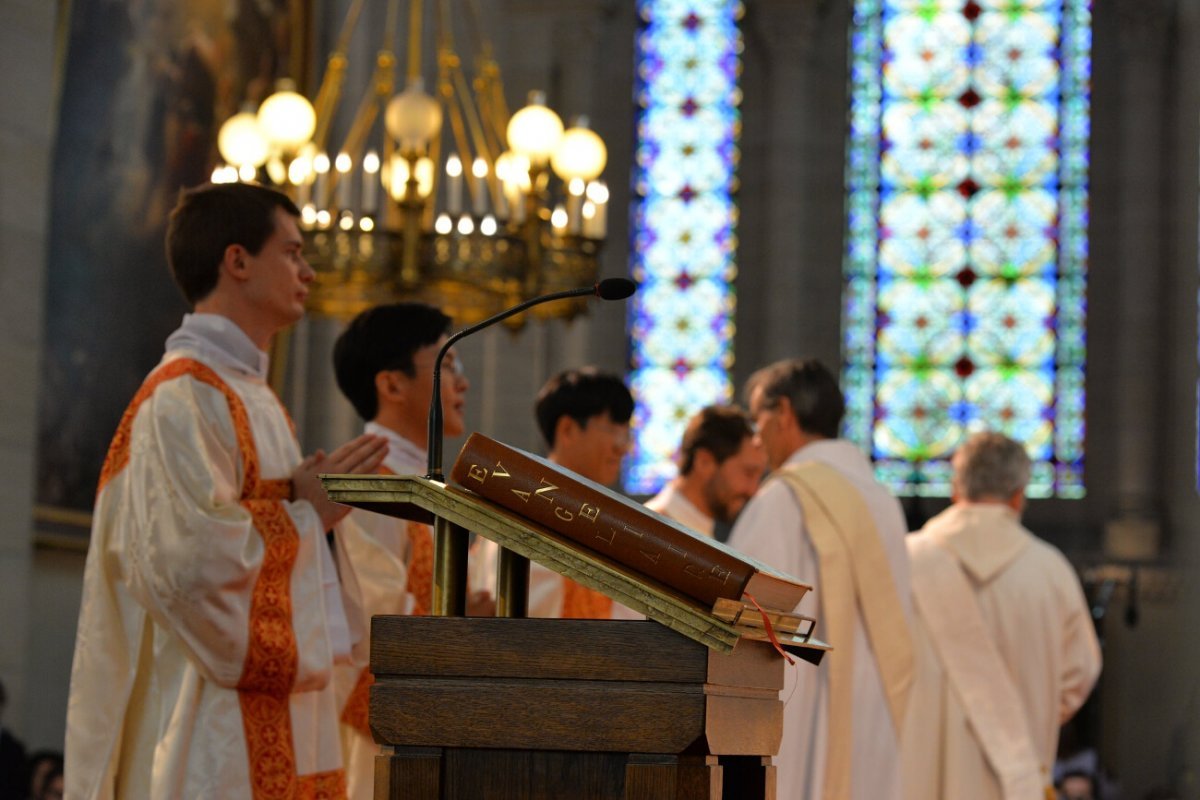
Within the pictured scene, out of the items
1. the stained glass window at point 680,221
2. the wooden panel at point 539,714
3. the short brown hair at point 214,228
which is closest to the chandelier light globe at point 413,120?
the short brown hair at point 214,228

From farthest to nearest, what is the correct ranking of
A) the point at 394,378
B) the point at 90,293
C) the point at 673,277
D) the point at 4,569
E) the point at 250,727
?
1. the point at 673,277
2. the point at 90,293
3. the point at 4,569
4. the point at 394,378
5. the point at 250,727

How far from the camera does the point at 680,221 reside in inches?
562

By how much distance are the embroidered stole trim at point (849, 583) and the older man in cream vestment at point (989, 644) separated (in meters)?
1.69

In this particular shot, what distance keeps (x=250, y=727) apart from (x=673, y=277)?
10.7 metres

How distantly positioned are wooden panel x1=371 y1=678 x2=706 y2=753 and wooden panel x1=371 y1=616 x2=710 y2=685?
0.02m

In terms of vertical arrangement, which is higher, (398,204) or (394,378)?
(398,204)

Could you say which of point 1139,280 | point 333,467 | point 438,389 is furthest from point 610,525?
point 1139,280

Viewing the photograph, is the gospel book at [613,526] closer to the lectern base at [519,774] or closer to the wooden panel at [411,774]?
the lectern base at [519,774]

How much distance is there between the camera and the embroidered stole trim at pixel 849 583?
5582mm

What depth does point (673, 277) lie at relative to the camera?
46.6ft

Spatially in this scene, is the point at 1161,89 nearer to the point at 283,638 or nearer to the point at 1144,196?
the point at 1144,196

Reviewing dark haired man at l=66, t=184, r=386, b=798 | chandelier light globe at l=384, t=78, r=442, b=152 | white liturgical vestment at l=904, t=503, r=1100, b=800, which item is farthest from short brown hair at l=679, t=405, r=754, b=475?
dark haired man at l=66, t=184, r=386, b=798

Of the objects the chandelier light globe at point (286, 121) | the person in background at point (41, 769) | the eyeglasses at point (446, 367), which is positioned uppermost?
the chandelier light globe at point (286, 121)

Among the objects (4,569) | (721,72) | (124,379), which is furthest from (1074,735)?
(4,569)
